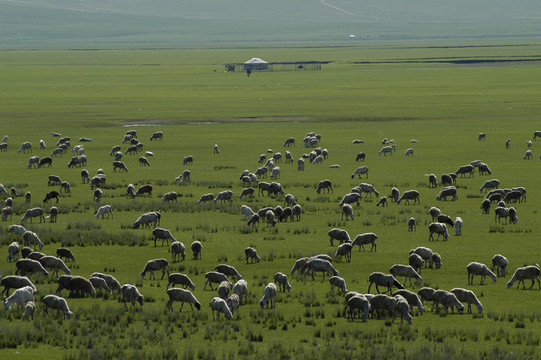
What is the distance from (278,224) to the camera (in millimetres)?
35469

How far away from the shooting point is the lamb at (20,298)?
2231 centimetres

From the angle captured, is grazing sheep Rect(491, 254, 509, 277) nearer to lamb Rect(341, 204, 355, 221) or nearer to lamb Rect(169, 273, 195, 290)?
lamb Rect(169, 273, 195, 290)

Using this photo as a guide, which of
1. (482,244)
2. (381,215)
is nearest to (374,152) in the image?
(381,215)

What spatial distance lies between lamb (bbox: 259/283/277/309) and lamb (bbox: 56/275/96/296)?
4.85 m

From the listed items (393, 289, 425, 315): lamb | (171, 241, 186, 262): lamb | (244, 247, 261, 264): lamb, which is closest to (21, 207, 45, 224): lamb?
(171, 241, 186, 262): lamb

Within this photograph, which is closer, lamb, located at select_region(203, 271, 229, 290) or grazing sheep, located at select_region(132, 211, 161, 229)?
lamb, located at select_region(203, 271, 229, 290)

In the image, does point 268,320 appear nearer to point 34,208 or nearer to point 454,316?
point 454,316

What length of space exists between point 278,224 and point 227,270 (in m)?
9.80

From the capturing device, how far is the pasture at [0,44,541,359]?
20453 mm

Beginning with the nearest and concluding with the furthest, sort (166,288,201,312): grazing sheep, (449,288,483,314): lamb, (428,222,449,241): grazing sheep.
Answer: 1. (166,288,201,312): grazing sheep
2. (449,288,483,314): lamb
3. (428,222,449,241): grazing sheep

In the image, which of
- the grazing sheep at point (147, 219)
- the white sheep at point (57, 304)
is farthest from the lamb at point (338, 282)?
the grazing sheep at point (147, 219)

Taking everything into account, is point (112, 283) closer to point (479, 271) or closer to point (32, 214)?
point (479, 271)

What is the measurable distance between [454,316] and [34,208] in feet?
66.0

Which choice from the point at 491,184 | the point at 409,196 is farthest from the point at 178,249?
the point at 491,184
